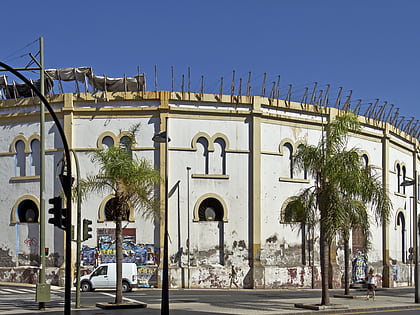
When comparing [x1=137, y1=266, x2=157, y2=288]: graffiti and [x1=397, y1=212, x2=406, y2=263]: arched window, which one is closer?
[x1=137, y1=266, x2=157, y2=288]: graffiti

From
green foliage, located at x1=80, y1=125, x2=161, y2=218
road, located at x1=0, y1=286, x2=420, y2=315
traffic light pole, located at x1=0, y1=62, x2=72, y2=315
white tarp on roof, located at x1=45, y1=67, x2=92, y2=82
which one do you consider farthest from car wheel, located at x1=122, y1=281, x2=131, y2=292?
traffic light pole, located at x1=0, y1=62, x2=72, y2=315

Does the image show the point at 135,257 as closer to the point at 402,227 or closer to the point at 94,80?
the point at 94,80

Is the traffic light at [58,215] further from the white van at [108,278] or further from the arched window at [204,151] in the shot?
the arched window at [204,151]

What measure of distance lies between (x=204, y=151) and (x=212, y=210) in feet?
11.3

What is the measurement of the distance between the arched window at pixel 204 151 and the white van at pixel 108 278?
23.5 feet

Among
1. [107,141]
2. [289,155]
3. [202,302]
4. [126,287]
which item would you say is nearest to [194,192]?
[107,141]

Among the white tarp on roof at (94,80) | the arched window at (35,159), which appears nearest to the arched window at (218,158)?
the white tarp on roof at (94,80)

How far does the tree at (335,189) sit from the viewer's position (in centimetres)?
2678

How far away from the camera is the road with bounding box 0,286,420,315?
985 inches

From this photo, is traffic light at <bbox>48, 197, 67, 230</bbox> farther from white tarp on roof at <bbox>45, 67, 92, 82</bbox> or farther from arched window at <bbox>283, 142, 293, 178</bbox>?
arched window at <bbox>283, 142, 293, 178</bbox>

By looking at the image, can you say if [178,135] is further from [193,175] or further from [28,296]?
[28,296]

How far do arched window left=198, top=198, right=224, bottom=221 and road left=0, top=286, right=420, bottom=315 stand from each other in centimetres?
428

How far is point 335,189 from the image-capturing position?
26953mm

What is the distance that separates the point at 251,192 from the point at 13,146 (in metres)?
14.2
